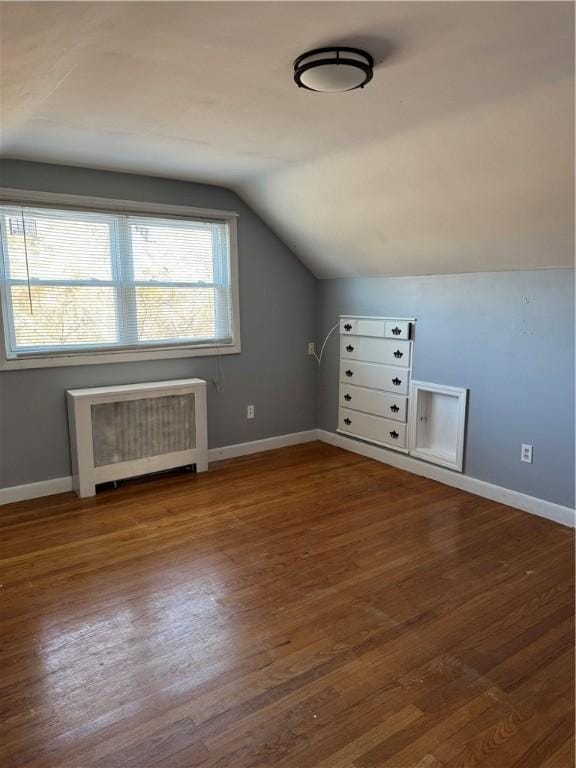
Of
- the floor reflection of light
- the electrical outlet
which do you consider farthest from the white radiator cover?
the electrical outlet

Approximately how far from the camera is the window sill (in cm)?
335

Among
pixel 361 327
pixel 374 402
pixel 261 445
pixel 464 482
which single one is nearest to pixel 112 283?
pixel 261 445

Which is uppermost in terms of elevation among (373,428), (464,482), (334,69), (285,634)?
(334,69)

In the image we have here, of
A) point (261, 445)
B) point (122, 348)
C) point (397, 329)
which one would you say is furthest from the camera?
point (261, 445)

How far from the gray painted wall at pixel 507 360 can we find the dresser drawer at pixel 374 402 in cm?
36

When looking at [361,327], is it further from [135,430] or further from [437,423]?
[135,430]

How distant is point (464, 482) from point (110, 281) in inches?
116

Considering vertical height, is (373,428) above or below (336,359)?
below

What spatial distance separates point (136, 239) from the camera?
3.74 meters

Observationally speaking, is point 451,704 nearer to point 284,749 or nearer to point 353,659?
point 353,659

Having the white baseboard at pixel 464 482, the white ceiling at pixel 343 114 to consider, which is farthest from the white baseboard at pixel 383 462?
the white ceiling at pixel 343 114

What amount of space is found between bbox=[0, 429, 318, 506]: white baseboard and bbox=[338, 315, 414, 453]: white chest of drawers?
437 mm

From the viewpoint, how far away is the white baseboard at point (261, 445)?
4.33 meters

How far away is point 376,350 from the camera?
420 centimetres
